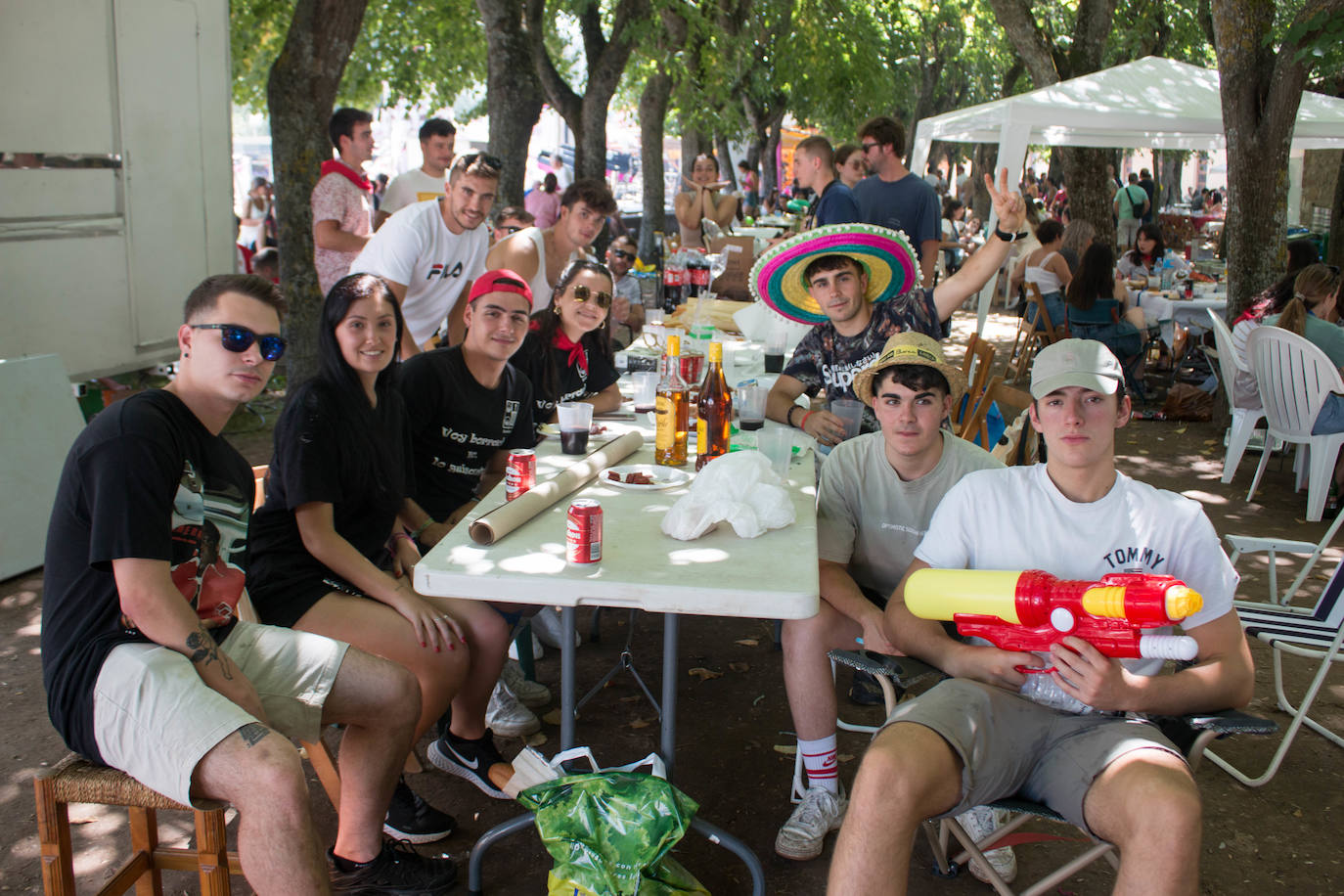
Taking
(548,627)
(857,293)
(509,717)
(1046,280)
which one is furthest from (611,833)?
(1046,280)

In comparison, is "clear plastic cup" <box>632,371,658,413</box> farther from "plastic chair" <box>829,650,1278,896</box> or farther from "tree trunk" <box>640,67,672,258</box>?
"tree trunk" <box>640,67,672,258</box>

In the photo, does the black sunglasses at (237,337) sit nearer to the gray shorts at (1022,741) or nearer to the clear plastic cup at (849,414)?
the gray shorts at (1022,741)

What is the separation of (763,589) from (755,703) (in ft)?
5.92

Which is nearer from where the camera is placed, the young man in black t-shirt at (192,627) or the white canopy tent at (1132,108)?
the young man in black t-shirt at (192,627)

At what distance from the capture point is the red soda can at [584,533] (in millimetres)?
2484

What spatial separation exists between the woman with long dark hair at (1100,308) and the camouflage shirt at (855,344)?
4863mm

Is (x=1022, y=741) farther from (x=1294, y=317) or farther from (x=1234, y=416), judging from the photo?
(x=1234, y=416)

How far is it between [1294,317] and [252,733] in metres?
6.63

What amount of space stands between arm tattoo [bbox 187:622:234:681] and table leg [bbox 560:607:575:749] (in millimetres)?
852

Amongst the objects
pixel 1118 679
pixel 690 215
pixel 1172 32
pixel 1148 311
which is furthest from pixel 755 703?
pixel 1172 32

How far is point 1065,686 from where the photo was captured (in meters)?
2.33

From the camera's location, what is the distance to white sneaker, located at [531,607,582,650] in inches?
164

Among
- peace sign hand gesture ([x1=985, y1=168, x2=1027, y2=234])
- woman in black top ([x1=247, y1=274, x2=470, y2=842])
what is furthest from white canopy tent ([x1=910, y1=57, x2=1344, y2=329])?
woman in black top ([x1=247, y1=274, x2=470, y2=842])

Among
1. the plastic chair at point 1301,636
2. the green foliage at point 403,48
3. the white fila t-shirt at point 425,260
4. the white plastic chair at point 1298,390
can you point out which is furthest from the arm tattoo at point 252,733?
the green foliage at point 403,48
